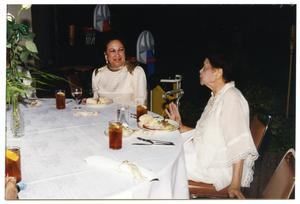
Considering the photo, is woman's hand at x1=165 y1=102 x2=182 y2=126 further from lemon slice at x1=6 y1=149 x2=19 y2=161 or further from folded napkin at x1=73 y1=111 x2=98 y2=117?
lemon slice at x1=6 y1=149 x2=19 y2=161

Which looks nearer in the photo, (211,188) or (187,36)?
(211,188)

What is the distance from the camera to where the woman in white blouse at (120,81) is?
348 cm

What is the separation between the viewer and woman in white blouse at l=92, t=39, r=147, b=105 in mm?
3480

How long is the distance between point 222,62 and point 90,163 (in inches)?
41.7

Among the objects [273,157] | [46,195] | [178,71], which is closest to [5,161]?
[46,195]

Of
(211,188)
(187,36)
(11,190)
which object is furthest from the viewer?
(187,36)

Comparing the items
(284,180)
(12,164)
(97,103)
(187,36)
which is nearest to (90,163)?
(12,164)

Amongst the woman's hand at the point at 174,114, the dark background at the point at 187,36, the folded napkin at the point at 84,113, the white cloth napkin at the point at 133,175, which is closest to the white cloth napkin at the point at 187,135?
the woman's hand at the point at 174,114

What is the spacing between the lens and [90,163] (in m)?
1.50

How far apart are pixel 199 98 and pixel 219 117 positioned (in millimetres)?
3980

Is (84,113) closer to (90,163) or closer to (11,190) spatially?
(90,163)

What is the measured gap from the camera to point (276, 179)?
153cm

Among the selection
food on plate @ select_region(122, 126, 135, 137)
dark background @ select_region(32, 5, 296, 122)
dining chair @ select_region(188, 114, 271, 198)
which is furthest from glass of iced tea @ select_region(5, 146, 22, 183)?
dark background @ select_region(32, 5, 296, 122)

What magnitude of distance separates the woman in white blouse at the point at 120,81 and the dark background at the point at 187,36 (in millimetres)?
1251
